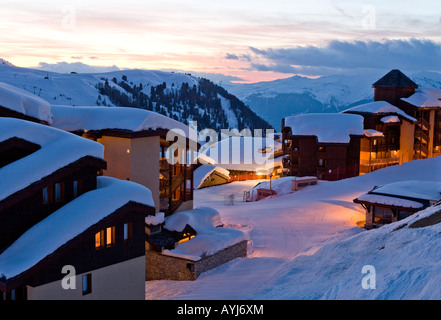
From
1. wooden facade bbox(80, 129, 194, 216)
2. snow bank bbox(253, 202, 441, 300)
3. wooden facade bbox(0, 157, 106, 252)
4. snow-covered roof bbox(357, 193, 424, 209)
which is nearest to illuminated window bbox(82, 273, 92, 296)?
wooden facade bbox(0, 157, 106, 252)

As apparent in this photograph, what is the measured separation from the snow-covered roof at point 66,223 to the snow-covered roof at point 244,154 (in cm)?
6253

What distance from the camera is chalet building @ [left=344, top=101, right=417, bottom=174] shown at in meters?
63.1

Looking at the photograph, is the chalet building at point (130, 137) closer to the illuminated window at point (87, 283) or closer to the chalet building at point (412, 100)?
the illuminated window at point (87, 283)

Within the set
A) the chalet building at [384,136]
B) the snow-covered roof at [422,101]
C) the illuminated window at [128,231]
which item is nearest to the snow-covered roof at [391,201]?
the illuminated window at [128,231]

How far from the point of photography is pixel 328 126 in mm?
58688

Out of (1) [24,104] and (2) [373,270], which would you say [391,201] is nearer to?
(2) [373,270]

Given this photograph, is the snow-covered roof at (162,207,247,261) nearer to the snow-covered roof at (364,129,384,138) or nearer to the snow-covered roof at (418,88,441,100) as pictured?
the snow-covered roof at (364,129,384,138)

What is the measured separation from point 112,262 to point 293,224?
18061 millimetres

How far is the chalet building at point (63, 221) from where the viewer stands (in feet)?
49.7

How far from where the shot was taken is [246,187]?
60.8 metres

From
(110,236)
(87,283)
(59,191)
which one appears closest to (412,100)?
(110,236)
